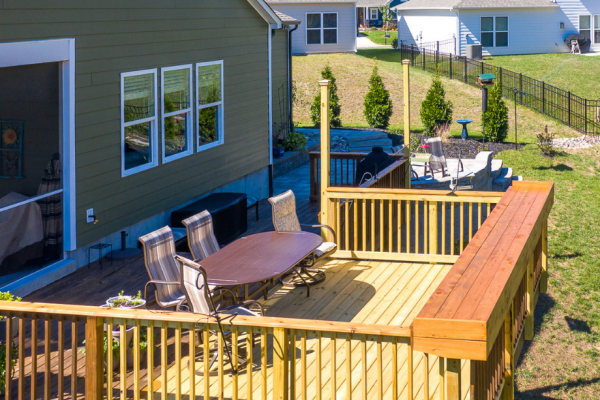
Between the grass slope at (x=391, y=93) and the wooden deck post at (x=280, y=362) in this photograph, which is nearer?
the wooden deck post at (x=280, y=362)

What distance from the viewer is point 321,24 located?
33344mm

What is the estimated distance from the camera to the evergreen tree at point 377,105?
2352cm

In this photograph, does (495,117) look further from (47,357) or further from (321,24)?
(47,357)

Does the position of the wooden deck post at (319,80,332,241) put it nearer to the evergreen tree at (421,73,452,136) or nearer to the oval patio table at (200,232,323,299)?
the oval patio table at (200,232,323,299)

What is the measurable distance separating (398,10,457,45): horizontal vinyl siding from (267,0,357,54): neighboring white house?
13.7ft

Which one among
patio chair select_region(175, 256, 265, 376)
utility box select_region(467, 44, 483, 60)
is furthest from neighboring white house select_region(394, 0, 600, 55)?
patio chair select_region(175, 256, 265, 376)

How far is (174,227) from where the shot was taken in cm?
1054

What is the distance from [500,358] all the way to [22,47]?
576 centimetres

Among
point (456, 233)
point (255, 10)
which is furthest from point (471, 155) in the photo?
point (255, 10)

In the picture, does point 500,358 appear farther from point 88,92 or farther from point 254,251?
point 88,92

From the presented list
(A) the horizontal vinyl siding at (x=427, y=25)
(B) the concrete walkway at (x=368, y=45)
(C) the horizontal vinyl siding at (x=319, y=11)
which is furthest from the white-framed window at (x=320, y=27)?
(B) the concrete walkway at (x=368, y=45)

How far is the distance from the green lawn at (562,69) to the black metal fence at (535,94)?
60.7 inches

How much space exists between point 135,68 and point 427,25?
28134mm

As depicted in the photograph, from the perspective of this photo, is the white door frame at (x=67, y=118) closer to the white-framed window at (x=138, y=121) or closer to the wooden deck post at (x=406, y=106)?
the white-framed window at (x=138, y=121)
